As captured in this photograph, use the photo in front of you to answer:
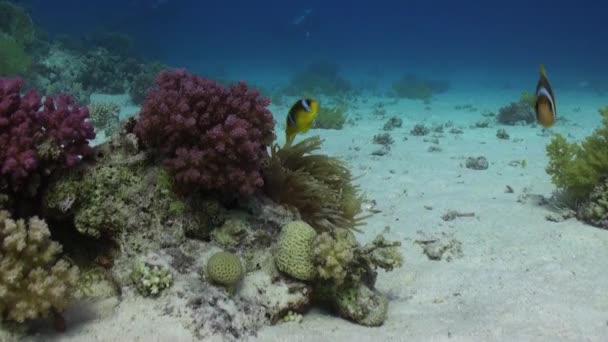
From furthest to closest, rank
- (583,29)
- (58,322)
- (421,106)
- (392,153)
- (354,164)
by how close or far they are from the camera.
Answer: (583,29) → (421,106) → (392,153) → (354,164) → (58,322)

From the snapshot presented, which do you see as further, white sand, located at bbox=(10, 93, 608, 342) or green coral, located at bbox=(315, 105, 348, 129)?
green coral, located at bbox=(315, 105, 348, 129)

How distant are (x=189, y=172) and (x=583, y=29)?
12713 centimetres

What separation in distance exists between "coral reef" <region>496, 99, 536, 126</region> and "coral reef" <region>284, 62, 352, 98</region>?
439 inches

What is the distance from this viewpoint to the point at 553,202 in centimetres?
633

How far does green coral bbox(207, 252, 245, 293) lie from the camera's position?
3.06m

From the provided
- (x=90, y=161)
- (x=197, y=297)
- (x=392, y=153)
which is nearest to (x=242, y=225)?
(x=197, y=297)

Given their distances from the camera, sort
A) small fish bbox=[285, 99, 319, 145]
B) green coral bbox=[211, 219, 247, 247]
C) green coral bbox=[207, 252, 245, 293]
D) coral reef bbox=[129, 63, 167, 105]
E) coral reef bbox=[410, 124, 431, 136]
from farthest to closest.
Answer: coral reef bbox=[129, 63, 167, 105] < coral reef bbox=[410, 124, 431, 136] < small fish bbox=[285, 99, 319, 145] < green coral bbox=[211, 219, 247, 247] < green coral bbox=[207, 252, 245, 293]

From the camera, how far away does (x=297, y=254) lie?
339cm

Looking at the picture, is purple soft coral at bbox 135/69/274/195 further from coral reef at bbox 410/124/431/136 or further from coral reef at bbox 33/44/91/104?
coral reef at bbox 33/44/91/104

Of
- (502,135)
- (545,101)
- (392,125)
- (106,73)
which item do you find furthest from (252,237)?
(106,73)

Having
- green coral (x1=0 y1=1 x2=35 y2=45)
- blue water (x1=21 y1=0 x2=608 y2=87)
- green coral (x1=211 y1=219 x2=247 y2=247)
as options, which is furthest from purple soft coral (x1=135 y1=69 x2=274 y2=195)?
blue water (x1=21 y1=0 x2=608 y2=87)

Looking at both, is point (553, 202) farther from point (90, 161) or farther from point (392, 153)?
point (90, 161)

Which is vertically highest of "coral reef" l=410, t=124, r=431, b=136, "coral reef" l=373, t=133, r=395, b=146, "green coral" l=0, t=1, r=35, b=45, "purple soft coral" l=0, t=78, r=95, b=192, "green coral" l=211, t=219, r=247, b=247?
"green coral" l=0, t=1, r=35, b=45

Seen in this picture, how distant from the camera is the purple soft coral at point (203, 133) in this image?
3.25m
